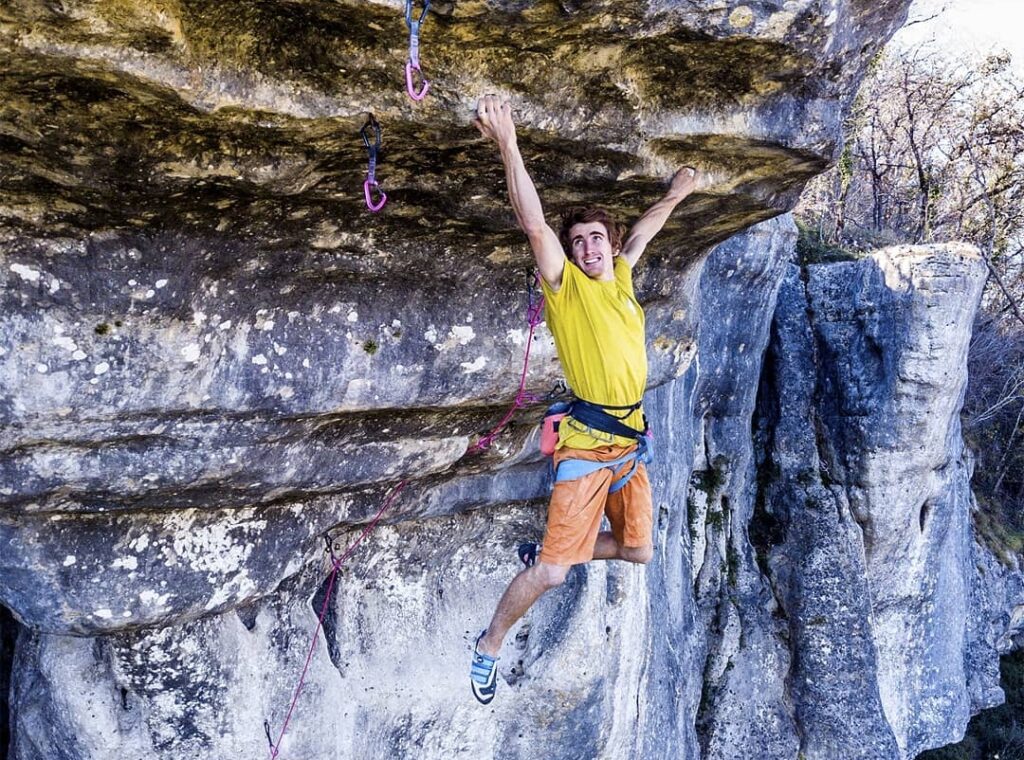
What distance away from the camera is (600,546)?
5.52m

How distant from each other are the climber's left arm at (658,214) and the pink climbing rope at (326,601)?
6.81ft

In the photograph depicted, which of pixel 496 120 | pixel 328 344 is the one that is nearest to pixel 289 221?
pixel 328 344

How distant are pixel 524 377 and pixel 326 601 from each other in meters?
2.10

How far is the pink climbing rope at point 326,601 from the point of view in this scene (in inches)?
231

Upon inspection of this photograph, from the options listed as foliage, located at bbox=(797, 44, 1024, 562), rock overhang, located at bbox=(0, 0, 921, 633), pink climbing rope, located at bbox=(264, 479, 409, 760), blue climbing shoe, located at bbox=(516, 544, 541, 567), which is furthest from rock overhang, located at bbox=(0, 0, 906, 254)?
foliage, located at bbox=(797, 44, 1024, 562)

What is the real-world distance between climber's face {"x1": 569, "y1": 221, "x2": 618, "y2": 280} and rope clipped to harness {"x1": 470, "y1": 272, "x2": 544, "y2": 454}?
0.39m

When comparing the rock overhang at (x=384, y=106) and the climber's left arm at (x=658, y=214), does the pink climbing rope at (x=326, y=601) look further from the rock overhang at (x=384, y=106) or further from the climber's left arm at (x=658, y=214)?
the climber's left arm at (x=658, y=214)

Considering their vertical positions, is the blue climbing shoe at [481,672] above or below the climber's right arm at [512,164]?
below

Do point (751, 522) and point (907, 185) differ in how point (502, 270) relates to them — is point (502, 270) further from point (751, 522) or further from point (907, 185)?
point (907, 185)

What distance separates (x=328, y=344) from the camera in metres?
4.92

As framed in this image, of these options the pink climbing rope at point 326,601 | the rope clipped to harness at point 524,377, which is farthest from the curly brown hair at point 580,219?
the pink climbing rope at point 326,601

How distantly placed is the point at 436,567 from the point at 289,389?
2.39 m

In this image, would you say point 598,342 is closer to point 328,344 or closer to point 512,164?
point 512,164

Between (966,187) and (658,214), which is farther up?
(966,187)
